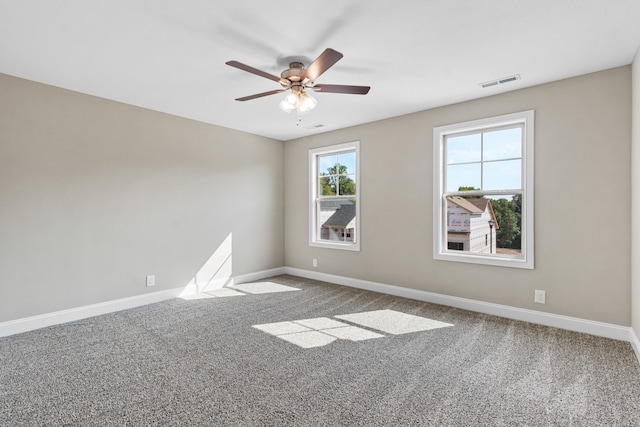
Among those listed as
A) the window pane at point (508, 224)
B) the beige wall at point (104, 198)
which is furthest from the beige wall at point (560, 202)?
the beige wall at point (104, 198)

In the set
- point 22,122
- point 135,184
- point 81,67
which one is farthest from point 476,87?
point 22,122

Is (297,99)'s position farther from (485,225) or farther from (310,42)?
(485,225)

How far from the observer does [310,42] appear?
247cm

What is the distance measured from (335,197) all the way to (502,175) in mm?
2463

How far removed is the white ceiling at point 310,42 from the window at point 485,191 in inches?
20.0

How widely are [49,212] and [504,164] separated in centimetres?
493

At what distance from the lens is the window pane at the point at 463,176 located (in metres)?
3.81

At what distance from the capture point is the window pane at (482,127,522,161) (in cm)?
353

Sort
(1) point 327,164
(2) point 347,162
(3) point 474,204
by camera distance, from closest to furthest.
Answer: (3) point 474,204 → (2) point 347,162 → (1) point 327,164

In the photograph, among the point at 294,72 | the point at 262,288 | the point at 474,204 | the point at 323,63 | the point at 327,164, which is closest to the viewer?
the point at 323,63

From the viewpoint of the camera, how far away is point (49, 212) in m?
3.27

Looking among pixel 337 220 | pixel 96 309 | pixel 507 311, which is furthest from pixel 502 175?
pixel 96 309

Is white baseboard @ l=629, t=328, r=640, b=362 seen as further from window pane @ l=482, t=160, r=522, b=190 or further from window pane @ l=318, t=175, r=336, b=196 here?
window pane @ l=318, t=175, r=336, b=196

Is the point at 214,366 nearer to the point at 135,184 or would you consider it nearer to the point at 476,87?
the point at 135,184
